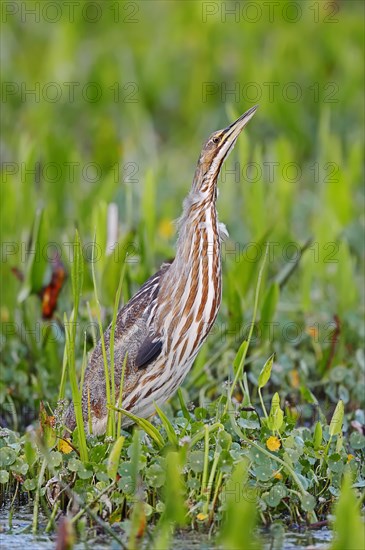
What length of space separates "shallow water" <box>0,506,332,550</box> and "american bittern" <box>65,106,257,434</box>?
0.55 m

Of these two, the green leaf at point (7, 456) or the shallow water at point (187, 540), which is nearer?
the shallow water at point (187, 540)

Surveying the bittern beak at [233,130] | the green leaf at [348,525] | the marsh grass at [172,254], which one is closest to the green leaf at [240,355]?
the marsh grass at [172,254]

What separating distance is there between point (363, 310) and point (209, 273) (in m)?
1.50

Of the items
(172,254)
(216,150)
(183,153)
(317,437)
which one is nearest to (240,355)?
(317,437)

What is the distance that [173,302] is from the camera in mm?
4109

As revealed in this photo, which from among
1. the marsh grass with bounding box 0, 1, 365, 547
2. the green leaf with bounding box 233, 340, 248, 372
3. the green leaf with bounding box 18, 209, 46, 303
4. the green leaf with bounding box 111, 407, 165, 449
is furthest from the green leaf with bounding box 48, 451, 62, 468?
the green leaf with bounding box 18, 209, 46, 303

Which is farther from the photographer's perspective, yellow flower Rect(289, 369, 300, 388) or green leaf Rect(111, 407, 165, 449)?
yellow flower Rect(289, 369, 300, 388)

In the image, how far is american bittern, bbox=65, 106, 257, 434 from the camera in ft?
13.3

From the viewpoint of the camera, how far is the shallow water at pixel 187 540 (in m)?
3.51

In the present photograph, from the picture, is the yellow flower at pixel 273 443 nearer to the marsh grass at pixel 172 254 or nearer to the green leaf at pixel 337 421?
the marsh grass at pixel 172 254

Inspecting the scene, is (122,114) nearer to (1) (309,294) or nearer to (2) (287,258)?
(2) (287,258)

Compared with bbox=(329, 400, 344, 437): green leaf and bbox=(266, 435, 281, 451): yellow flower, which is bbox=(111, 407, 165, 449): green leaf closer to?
bbox=(266, 435, 281, 451): yellow flower

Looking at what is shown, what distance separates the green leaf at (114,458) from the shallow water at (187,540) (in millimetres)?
194

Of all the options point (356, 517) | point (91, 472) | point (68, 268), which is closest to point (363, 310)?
point (68, 268)
